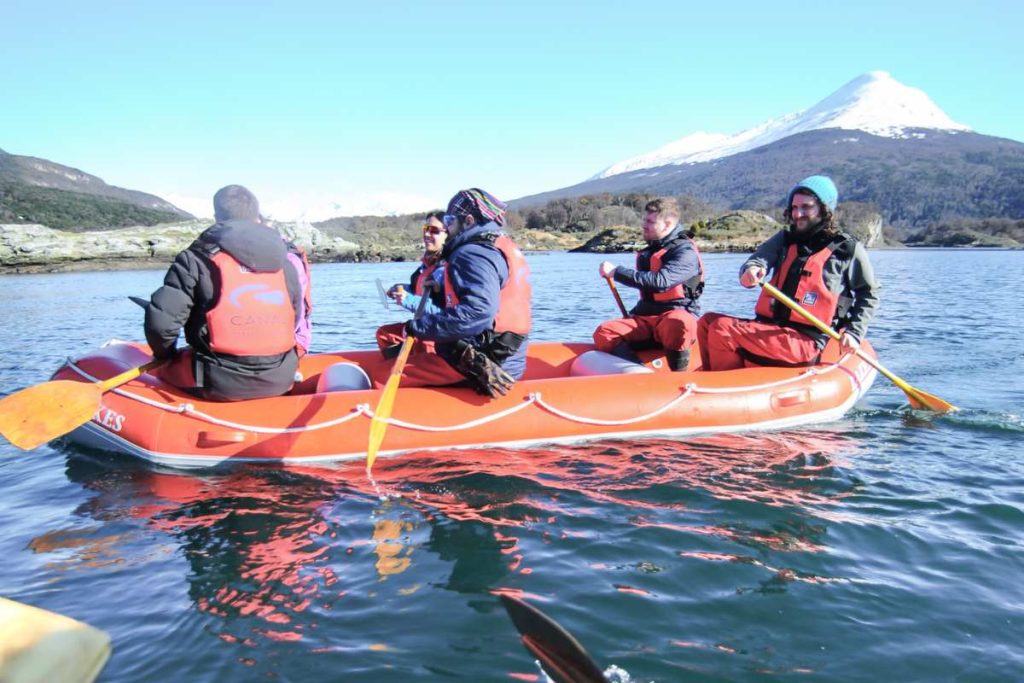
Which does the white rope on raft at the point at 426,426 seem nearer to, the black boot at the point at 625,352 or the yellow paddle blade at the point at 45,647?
the black boot at the point at 625,352

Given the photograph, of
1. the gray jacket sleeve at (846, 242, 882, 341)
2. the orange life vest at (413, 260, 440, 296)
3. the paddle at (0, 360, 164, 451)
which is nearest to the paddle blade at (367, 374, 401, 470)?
the orange life vest at (413, 260, 440, 296)

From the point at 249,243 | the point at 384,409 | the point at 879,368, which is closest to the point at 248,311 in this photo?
the point at 249,243

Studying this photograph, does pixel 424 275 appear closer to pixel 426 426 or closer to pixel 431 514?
pixel 426 426

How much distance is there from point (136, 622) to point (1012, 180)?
159361mm

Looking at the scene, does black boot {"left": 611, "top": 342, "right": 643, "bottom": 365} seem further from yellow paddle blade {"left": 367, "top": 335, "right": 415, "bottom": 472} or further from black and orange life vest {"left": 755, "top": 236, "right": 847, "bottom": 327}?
yellow paddle blade {"left": 367, "top": 335, "right": 415, "bottom": 472}

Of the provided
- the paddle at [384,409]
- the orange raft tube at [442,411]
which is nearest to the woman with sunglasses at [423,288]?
the paddle at [384,409]

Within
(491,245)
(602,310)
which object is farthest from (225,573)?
(602,310)

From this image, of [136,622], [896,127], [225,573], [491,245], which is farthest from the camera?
[896,127]

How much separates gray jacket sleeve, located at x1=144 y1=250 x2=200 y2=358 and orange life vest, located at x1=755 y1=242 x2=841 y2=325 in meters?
4.80

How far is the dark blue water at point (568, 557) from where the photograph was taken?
10.5ft

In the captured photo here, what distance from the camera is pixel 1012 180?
131375 millimetres

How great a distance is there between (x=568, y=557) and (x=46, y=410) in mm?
3816

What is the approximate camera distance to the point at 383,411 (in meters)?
5.55

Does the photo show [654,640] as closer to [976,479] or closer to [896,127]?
[976,479]
